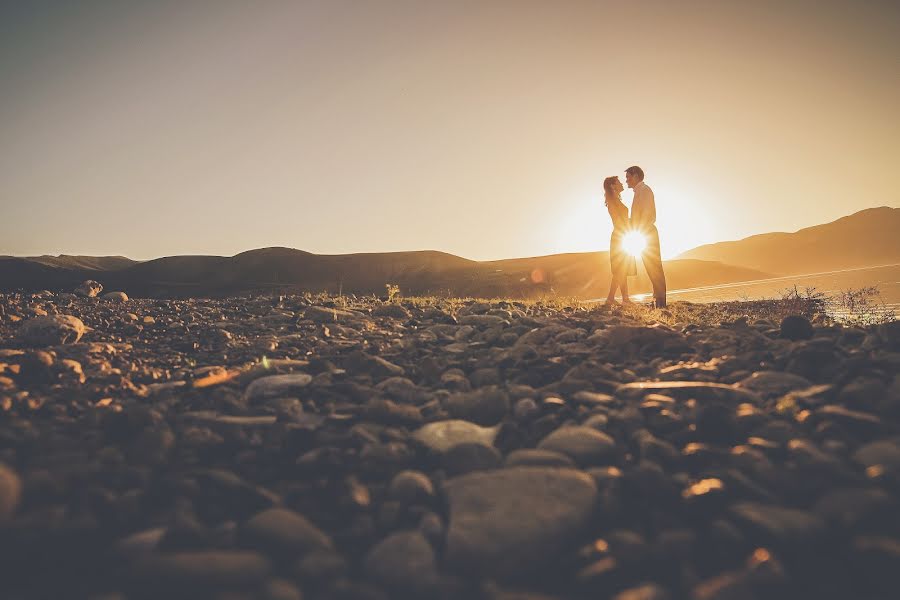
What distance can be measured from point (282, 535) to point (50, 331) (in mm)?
4539

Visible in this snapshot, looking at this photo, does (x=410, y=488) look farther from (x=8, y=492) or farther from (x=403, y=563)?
(x=8, y=492)

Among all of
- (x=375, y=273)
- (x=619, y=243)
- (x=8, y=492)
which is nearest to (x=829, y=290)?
(x=619, y=243)

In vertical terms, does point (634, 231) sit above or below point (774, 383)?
above

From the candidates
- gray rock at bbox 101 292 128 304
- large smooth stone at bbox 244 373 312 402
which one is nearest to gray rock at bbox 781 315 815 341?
large smooth stone at bbox 244 373 312 402

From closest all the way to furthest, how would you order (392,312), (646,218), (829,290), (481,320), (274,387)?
(274,387) → (481,320) → (392,312) → (646,218) → (829,290)

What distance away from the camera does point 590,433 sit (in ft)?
7.85

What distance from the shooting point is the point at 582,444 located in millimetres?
2312

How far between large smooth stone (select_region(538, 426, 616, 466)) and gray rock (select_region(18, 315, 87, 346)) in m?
5.04

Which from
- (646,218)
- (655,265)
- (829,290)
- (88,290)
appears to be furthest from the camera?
(829,290)

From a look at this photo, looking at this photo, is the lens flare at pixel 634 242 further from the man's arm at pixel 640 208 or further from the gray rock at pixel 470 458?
the gray rock at pixel 470 458

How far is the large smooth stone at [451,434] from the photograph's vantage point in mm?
2479

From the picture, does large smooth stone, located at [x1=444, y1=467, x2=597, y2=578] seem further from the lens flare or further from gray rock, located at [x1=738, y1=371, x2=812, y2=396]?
the lens flare

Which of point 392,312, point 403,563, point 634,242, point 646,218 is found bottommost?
point 403,563

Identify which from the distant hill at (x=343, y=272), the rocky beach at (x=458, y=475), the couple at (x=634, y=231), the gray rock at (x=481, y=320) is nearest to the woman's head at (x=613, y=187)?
the couple at (x=634, y=231)
